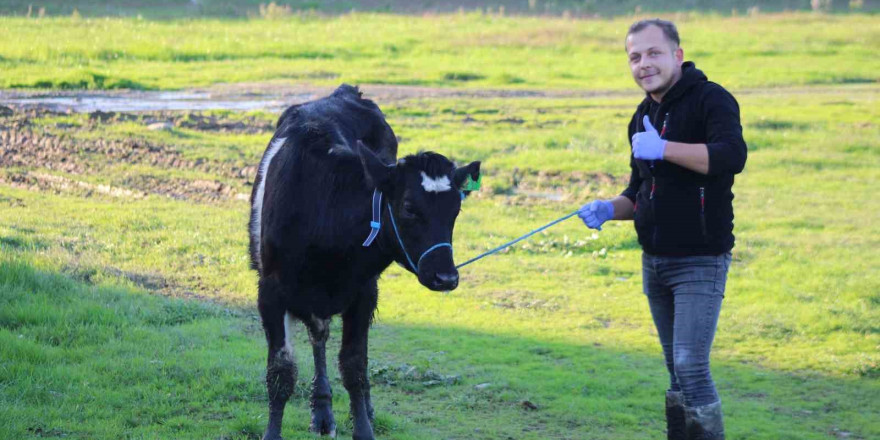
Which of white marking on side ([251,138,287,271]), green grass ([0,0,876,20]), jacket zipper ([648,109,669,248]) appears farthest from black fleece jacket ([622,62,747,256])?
green grass ([0,0,876,20])

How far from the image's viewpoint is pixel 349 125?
7.21m

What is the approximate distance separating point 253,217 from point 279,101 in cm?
1725

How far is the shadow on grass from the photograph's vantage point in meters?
6.26

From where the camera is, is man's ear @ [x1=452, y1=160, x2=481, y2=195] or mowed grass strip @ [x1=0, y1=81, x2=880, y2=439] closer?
man's ear @ [x1=452, y1=160, x2=481, y2=195]

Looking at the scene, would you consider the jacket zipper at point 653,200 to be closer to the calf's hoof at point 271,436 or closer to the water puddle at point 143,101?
the calf's hoof at point 271,436

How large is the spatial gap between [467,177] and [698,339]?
1479 mm

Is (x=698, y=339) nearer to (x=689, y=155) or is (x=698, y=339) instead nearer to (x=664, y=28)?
(x=689, y=155)

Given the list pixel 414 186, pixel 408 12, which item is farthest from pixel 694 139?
pixel 408 12

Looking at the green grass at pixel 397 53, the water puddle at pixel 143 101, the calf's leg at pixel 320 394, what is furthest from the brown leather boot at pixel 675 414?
the green grass at pixel 397 53

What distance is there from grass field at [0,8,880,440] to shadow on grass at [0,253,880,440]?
21mm

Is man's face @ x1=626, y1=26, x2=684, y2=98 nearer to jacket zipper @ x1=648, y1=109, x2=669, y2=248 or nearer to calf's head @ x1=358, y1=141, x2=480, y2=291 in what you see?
jacket zipper @ x1=648, y1=109, x2=669, y2=248

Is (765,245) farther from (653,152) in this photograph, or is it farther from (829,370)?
(653,152)

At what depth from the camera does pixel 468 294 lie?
10.2 m

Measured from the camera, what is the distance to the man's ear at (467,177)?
554cm
